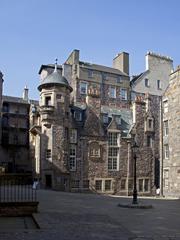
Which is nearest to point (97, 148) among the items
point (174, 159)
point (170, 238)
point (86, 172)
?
point (86, 172)

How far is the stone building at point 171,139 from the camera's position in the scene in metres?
31.4

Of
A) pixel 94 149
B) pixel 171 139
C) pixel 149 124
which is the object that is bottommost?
pixel 94 149

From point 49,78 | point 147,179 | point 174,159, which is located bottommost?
point 147,179

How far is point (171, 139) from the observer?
32.4 meters

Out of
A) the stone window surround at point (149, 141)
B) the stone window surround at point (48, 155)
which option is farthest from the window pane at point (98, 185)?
the stone window surround at point (149, 141)

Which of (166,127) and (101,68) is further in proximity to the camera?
(101,68)

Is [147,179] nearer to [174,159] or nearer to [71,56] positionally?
[174,159]

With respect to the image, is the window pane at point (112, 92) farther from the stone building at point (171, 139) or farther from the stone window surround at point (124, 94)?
the stone building at point (171, 139)

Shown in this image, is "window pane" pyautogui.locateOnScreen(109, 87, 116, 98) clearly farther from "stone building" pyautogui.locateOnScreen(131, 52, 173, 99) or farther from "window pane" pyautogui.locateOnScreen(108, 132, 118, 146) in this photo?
"window pane" pyautogui.locateOnScreen(108, 132, 118, 146)

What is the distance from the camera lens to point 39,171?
4000cm

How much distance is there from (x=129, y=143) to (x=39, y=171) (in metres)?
12.1

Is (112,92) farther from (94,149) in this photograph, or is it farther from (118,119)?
(94,149)

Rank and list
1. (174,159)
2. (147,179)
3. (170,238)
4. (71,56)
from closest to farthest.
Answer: (170,238)
(174,159)
(147,179)
(71,56)

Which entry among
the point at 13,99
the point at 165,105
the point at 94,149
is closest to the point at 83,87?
the point at 94,149
